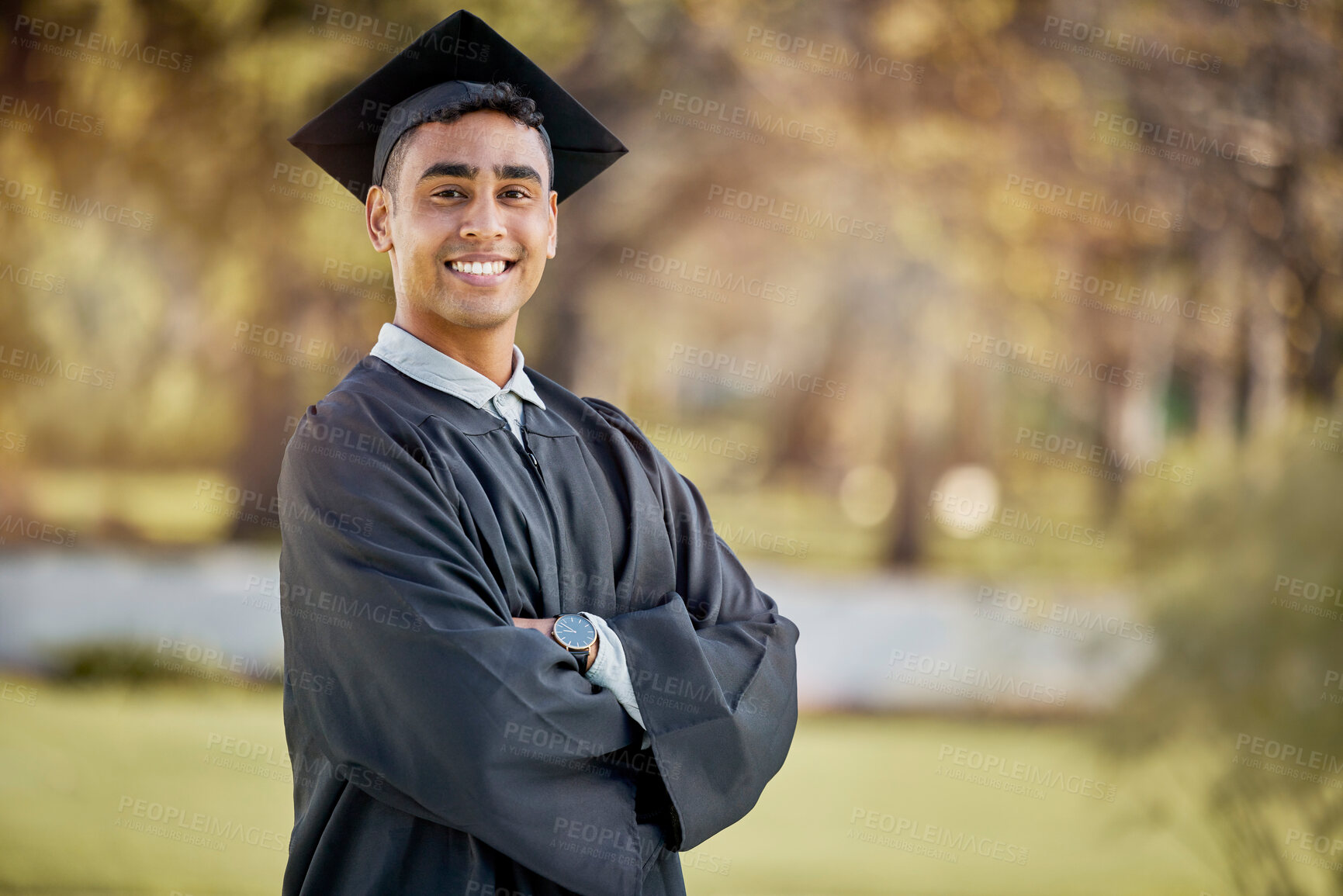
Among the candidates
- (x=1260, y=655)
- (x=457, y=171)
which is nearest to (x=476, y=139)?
(x=457, y=171)

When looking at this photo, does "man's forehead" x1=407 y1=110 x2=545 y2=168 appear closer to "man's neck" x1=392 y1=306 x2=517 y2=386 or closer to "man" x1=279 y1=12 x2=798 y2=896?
"man" x1=279 y1=12 x2=798 y2=896

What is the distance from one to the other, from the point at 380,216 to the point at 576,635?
0.82 metres

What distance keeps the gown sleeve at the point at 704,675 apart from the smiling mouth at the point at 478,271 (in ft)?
1.25

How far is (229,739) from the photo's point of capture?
7.27m

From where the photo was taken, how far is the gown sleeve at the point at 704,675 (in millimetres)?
1768

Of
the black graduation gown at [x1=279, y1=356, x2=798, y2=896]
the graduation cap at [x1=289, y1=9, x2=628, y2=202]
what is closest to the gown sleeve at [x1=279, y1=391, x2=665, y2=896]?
the black graduation gown at [x1=279, y1=356, x2=798, y2=896]

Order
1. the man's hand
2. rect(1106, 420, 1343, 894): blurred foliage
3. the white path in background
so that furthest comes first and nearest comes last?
the white path in background
rect(1106, 420, 1343, 894): blurred foliage
the man's hand

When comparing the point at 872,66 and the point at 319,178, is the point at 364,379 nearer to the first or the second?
the point at 319,178

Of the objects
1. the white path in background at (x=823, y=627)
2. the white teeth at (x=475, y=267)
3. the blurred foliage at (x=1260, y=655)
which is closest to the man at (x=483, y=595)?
the white teeth at (x=475, y=267)

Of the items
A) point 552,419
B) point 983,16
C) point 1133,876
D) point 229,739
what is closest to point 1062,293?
point 983,16

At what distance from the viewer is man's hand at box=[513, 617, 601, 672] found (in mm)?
1741

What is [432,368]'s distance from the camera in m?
1.89

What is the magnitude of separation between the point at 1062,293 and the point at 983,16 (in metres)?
2.50

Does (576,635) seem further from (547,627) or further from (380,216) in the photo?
(380,216)
